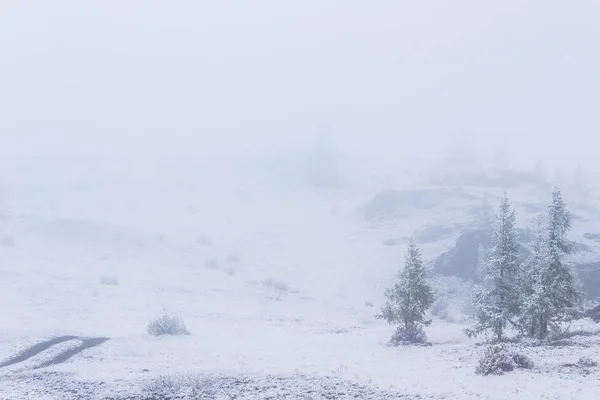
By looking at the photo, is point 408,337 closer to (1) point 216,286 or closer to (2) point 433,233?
(1) point 216,286

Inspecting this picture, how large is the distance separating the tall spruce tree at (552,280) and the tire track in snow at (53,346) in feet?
89.9

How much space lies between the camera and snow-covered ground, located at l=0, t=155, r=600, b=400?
23250 millimetres

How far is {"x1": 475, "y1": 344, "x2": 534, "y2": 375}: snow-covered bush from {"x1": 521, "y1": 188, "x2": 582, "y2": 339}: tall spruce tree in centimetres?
594

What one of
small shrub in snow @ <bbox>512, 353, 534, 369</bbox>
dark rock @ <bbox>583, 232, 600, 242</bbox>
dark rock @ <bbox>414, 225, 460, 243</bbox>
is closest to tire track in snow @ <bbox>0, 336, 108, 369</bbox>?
small shrub in snow @ <bbox>512, 353, 534, 369</bbox>

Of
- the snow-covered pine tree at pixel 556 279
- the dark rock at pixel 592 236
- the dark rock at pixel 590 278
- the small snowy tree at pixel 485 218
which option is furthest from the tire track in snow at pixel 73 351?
the dark rock at pixel 592 236

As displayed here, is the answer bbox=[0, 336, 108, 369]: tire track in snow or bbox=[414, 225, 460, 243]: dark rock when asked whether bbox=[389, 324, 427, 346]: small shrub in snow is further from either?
bbox=[414, 225, 460, 243]: dark rock

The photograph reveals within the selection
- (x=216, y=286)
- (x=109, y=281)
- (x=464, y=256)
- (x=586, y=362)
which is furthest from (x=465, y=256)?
(x=586, y=362)

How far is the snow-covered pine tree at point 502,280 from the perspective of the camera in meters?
28.9

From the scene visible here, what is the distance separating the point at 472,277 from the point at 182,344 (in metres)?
43.0

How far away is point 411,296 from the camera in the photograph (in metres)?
30.6

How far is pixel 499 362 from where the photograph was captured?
2106 cm

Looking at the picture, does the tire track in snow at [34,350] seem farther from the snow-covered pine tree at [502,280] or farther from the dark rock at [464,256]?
the dark rock at [464,256]

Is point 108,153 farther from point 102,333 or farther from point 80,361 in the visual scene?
point 80,361

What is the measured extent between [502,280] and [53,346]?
1151 inches
